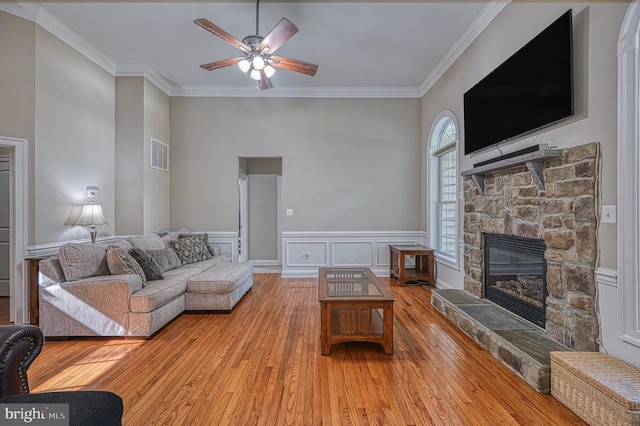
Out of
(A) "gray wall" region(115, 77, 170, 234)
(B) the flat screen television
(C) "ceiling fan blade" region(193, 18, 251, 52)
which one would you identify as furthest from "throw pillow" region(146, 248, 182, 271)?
(B) the flat screen television

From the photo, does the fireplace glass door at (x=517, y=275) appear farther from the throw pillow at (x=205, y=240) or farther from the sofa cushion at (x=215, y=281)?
the throw pillow at (x=205, y=240)

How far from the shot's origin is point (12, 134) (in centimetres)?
354

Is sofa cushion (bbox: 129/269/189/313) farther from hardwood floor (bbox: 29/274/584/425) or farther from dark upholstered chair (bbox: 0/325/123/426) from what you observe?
dark upholstered chair (bbox: 0/325/123/426)

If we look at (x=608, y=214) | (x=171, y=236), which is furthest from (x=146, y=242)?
(x=608, y=214)

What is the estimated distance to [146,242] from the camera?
4609 mm

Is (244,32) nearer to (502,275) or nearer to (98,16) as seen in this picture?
(98,16)

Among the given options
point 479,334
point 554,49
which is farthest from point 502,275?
point 554,49

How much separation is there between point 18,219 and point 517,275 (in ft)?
17.3

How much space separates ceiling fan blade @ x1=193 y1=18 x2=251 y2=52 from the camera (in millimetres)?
3086

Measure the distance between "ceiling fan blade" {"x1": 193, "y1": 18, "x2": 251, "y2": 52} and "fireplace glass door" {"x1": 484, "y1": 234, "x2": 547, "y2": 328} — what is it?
339cm

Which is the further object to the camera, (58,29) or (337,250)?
(337,250)

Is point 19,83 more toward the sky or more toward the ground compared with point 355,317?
more toward the sky

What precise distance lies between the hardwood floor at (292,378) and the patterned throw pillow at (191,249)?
1.50m

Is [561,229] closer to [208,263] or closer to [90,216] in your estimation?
[208,263]
